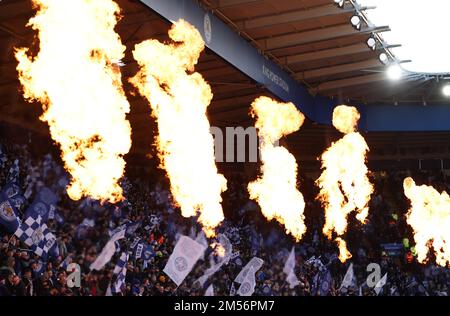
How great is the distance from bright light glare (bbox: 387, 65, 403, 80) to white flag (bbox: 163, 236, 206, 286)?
7195mm

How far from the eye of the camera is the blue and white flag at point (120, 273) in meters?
14.1

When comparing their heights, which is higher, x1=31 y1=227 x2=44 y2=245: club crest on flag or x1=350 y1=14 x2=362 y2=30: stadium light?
x1=350 y1=14 x2=362 y2=30: stadium light

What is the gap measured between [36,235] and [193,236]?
5.14m

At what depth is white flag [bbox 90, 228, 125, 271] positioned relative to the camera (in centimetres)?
1407

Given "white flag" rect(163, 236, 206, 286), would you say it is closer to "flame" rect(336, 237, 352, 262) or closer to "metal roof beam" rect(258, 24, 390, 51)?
"metal roof beam" rect(258, 24, 390, 51)

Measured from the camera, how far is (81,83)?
11.0m

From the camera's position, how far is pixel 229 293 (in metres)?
17.0

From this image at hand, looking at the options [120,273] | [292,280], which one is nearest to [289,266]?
[292,280]

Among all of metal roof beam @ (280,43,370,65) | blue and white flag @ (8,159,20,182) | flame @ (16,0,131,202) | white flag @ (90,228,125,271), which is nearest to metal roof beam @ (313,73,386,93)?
metal roof beam @ (280,43,370,65)

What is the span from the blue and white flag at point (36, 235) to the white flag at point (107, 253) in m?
1.00

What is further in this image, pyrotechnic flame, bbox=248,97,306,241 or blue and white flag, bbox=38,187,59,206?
pyrotechnic flame, bbox=248,97,306,241

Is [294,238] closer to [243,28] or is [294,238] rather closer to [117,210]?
[117,210]

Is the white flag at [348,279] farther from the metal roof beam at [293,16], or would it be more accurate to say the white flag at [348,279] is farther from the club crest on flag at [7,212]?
the club crest on flag at [7,212]

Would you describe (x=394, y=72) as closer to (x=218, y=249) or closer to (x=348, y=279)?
(x=348, y=279)
